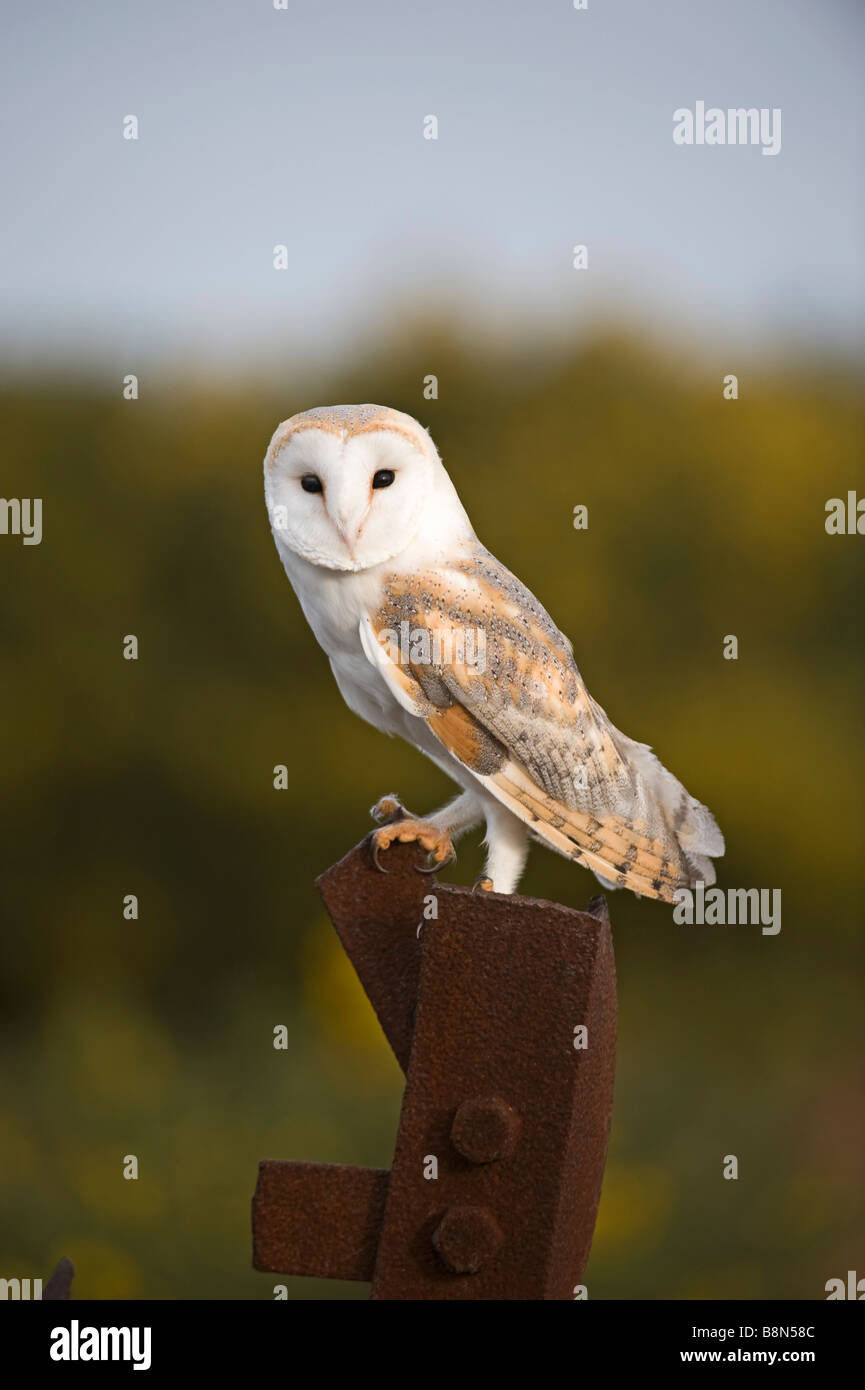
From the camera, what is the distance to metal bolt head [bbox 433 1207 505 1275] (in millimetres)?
1874

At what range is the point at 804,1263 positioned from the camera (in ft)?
12.7

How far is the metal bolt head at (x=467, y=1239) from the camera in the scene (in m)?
1.87

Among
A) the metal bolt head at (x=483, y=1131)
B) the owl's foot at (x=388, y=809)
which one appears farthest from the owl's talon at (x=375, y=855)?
the metal bolt head at (x=483, y=1131)

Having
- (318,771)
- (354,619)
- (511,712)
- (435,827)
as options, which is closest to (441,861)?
(435,827)

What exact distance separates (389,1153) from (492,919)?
241 cm

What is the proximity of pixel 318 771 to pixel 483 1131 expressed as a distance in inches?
92.1

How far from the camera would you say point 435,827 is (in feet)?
7.38

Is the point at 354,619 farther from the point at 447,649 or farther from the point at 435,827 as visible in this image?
the point at 435,827

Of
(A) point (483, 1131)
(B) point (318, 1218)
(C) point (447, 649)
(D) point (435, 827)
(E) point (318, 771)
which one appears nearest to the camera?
(A) point (483, 1131)

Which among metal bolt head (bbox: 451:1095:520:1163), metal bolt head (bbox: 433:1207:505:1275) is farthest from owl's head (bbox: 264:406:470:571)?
metal bolt head (bbox: 433:1207:505:1275)

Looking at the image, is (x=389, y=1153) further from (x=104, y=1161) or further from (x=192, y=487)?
(x=192, y=487)

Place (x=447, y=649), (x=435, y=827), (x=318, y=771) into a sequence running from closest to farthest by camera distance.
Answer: (x=447, y=649), (x=435, y=827), (x=318, y=771)

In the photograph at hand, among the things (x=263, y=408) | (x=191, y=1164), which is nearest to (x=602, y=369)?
(x=263, y=408)

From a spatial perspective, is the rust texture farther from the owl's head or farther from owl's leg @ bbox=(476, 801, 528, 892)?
the owl's head
